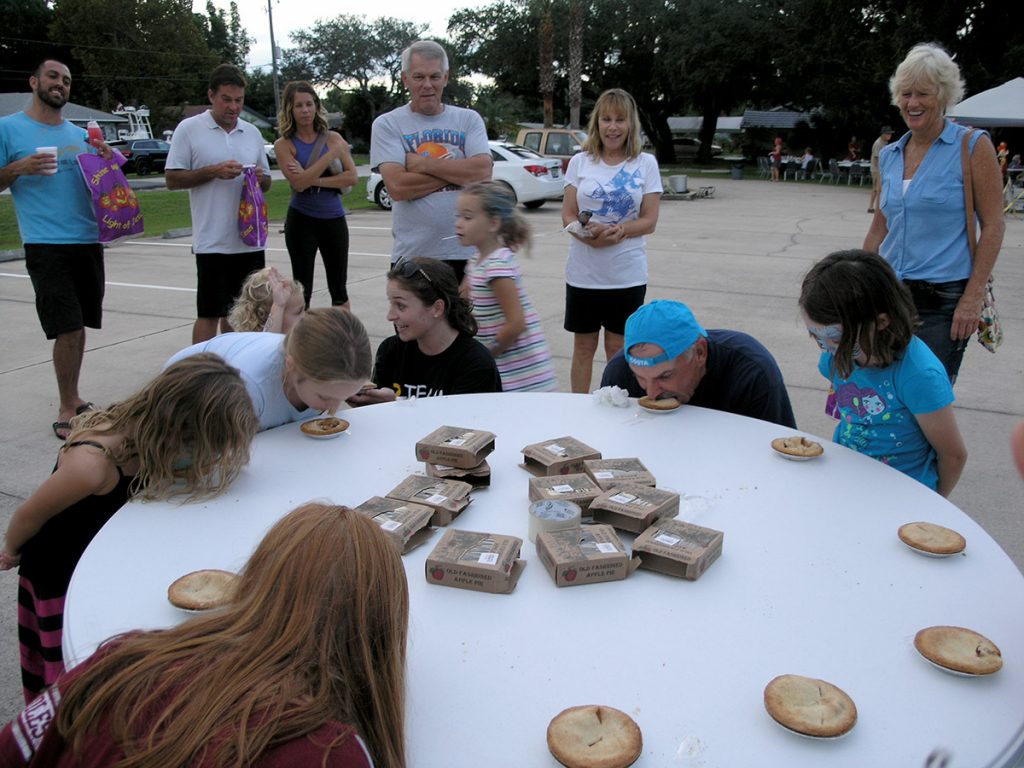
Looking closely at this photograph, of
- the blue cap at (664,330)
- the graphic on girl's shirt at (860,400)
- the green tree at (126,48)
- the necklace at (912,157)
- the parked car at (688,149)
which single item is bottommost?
the parked car at (688,149)

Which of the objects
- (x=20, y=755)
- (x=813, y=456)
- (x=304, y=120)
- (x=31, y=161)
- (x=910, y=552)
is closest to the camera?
(x=20, y=755)

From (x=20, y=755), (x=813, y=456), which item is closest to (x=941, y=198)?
(x=813, y=456)

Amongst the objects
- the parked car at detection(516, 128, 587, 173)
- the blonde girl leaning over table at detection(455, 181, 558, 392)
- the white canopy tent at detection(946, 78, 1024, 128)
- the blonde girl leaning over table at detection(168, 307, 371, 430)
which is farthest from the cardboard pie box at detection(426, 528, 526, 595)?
the parked car at detection(516, 128, 587, 173)

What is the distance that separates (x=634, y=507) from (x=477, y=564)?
407 millimetres

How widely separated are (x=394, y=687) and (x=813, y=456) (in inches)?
56.6

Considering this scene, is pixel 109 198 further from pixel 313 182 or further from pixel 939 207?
pixel 939 207

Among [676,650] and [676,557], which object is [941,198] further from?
[676,650]

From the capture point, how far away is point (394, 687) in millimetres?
1065

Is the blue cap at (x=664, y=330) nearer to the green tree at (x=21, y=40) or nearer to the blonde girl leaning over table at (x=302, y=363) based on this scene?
the blonde girl leaning over table at (x=302, y=363)

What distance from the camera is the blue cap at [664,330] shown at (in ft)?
7.36

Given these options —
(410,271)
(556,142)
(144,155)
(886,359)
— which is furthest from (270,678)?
(144,155)

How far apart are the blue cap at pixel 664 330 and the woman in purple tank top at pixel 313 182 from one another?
10.2 ft

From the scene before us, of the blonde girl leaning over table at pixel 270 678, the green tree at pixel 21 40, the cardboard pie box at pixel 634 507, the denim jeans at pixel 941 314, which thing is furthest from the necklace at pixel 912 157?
the green tree at pixel 21 40

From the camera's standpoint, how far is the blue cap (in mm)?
2242
